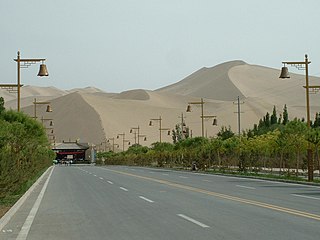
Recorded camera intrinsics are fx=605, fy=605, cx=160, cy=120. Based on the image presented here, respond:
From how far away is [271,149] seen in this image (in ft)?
171

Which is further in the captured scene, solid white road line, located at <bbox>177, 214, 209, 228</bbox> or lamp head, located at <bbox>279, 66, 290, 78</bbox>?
lamp head, located at <bbox>279, 66, 290, 78</bbox>

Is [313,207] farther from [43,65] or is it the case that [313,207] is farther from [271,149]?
[271,149]

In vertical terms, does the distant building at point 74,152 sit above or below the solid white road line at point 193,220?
above

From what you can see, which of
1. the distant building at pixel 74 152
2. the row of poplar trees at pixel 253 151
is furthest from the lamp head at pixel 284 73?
the distant building at pixel 74 152

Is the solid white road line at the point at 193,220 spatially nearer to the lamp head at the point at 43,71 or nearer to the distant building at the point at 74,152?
the lamp head at the point at 43,71

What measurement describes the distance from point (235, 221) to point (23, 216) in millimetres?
6570

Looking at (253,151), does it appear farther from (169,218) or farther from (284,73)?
(169,218)

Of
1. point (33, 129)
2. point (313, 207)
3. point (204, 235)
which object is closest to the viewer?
point (204, 235)

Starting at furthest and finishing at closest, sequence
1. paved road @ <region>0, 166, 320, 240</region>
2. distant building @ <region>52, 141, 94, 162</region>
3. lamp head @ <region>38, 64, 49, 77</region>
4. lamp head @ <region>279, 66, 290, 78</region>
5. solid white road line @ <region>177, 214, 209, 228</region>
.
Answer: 1. distant building @ <region>52, 141, 94, 162</region>
2. lamp head @ <region>279, 66, 290, 78</region>
3. lamp head @ <region>38, 64, 49, 77</region>
4. solid white road line @ <region>177, 214, 209, 228</region>
5. paved road @ <region>0, 166, 320, 240</region>

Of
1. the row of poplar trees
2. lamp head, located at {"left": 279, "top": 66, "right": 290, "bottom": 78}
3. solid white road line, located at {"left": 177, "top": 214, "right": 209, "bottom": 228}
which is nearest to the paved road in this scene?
solid white road line, located at {"left": 177, "top": 214, "right": 209, "bottom": 228}

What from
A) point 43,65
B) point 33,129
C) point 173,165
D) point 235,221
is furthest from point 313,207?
point 173,165

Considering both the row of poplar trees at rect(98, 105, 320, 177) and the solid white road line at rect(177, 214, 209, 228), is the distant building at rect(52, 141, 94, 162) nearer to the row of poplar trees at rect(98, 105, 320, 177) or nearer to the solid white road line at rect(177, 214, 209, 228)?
the row of poplar trees at rect(98, 105, 320, 177)

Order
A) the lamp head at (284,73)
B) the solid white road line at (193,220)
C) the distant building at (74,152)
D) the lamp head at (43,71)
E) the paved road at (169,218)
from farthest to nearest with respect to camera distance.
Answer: the distant building at (74,152), the lamp head at (284,73), the lamp head at (43,71), the solid white road line at (193,220), the paved road at (169,218)

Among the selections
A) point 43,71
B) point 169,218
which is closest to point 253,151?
point 43,71
